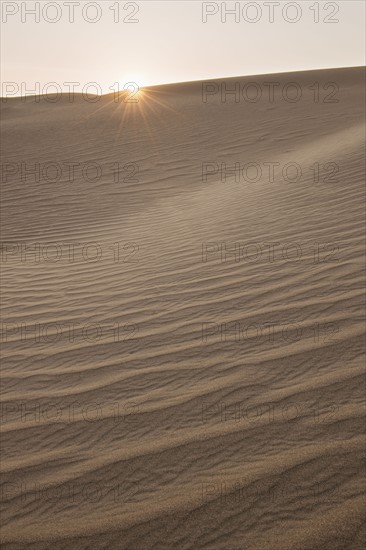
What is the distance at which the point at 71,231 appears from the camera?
641cm

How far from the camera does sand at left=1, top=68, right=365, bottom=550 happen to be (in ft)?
5.52

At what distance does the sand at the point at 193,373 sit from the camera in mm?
1683

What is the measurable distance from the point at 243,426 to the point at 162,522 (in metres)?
0.54

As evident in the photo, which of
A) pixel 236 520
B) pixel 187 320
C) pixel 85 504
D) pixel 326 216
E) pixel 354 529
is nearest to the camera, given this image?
pixel 354 529

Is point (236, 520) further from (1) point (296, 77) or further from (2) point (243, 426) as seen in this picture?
(1) point (296, 77)

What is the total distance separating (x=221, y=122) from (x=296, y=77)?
973 centimetres

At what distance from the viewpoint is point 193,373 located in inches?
98.7

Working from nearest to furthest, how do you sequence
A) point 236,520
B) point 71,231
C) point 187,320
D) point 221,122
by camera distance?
point 236,520, point 187,320, point 71,231, point 221,122

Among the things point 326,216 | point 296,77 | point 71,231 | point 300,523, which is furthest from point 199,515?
point 296,77

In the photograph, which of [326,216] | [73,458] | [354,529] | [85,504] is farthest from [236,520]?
[326,216]

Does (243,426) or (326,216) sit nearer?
(243,426)

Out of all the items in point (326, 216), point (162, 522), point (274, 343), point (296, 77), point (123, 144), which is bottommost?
point (162, 522)

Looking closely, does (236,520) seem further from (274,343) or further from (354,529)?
(274,343)

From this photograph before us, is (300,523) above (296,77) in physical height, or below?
below
